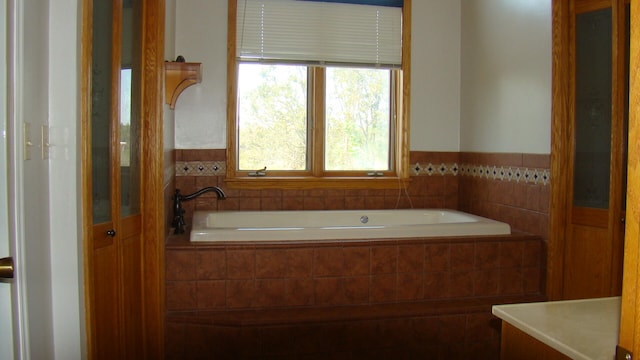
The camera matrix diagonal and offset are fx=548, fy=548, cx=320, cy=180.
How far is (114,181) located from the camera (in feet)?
7.23

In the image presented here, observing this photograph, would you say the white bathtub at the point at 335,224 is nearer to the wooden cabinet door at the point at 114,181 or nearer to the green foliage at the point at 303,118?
the green foliage at the point at 303,118

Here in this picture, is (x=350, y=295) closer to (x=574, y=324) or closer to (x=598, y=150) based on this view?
(x=598, y=150)

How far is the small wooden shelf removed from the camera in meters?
3.27

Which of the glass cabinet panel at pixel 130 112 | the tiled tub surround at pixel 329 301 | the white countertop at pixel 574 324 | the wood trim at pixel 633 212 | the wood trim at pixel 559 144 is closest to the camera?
the wood trim at pixel 633 212

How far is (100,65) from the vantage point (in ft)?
6.70

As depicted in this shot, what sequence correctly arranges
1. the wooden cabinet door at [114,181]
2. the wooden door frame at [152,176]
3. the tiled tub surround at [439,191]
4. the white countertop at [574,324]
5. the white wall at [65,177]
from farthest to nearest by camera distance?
the tiled tub surround at [439,191]
the wooden door frame at [152,176]
the wooden cabinet door at [114,181]
the white wall at [65,177]
the white countertop at [574,324]

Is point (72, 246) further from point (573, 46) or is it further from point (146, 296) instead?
point (573, 46)

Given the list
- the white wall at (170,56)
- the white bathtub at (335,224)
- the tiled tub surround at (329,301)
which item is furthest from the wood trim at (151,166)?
the white wall at (170,56)

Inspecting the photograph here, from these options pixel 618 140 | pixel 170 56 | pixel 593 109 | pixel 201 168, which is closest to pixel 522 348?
pixel 618 140

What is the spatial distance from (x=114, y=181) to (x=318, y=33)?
7.92 ft

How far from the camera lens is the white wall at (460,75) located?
351 centimetres

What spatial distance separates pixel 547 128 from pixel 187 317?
2377 millimetres

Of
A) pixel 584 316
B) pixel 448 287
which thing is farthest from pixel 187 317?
pixel 584 316

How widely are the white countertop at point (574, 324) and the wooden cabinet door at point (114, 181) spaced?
132cm
